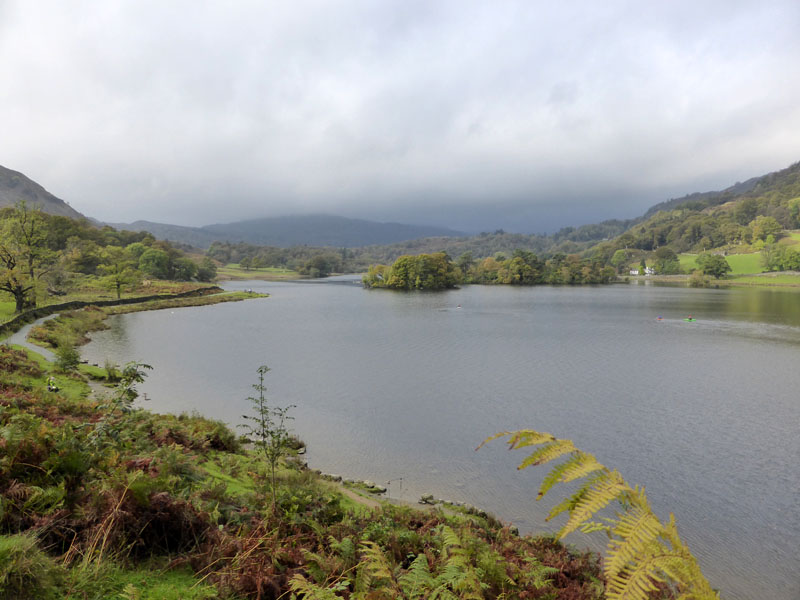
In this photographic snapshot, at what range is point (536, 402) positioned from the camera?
23.0 meters

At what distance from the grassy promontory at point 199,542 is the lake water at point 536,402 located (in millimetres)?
4766

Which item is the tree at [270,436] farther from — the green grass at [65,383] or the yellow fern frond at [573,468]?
the green grass at [65,383]

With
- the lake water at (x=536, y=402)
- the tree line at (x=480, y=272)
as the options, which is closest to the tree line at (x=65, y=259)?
the lake water at (x=536, y=402)

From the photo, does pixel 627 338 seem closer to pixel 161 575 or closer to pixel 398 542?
pixel 398 542

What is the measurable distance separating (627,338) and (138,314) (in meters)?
62.6

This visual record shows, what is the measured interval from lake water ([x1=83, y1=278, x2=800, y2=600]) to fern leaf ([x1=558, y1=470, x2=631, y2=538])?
924cm

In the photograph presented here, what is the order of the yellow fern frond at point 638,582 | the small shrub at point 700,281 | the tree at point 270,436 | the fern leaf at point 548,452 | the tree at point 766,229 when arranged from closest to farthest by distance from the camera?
the yellow fern frond at point 638,582 < the fern leaf at point 548,452 < the tree at point 270,436 < the small shrub at point 700,281 < the tree at point 766,229

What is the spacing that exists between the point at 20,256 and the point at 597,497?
58.9m

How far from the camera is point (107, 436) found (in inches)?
275

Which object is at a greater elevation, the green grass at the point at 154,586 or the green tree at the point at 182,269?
the green tree at the point at 182,269

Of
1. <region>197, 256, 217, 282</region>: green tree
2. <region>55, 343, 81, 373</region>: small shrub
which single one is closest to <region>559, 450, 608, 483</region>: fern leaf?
<region>55, 343, 81, 373</region>: small shrub

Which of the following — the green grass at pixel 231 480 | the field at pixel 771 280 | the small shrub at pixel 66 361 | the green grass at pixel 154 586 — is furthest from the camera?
the field at pixel 771 280

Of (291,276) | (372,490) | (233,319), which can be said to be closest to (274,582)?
(372,490)

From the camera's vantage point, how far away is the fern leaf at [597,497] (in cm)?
288
